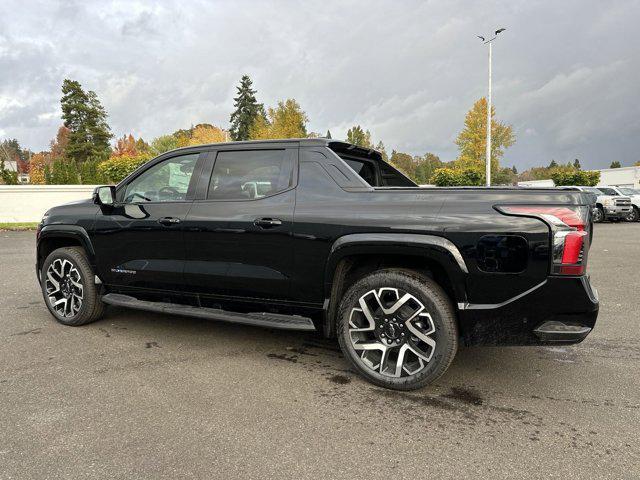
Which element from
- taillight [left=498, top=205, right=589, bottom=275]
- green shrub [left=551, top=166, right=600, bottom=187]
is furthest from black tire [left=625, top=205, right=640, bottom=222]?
taillight [left=498, top=205, right=589, bottom=275]

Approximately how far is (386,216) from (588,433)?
179 cm

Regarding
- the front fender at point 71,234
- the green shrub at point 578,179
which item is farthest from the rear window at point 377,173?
the green shrub at point 578,179

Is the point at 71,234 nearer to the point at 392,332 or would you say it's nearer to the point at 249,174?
the point at 249,174

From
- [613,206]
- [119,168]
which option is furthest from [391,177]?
[119,168]

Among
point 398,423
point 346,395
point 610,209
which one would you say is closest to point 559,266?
point 398,423

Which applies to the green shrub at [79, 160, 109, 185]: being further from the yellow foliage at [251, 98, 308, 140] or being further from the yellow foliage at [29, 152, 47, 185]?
the yellow foliage at [29, 152, 47, 185]

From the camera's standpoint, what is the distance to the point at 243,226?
3541mm

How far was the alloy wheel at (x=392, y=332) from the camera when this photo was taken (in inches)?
121

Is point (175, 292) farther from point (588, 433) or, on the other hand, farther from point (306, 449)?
point (588, 433)

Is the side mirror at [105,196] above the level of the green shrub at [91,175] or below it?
below

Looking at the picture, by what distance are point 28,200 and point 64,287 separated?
57.9 feet

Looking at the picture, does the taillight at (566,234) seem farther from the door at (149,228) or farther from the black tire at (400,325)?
the door at (149,228)

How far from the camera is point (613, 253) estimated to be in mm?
9875

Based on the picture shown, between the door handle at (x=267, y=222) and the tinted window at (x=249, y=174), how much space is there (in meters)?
0.24
